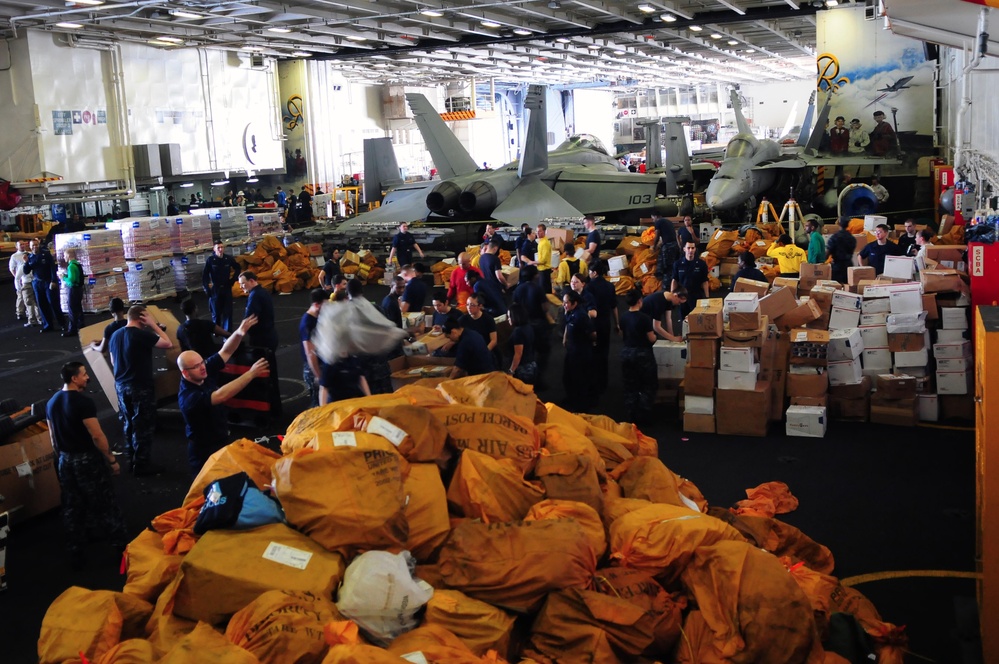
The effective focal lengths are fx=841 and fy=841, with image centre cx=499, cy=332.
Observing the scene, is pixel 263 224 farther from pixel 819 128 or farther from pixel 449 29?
pixel 819 128

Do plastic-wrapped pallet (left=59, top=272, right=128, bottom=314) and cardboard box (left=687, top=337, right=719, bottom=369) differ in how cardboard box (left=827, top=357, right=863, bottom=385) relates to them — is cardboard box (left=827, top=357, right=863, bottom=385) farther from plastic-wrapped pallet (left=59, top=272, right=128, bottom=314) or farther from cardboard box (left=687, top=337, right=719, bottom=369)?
plastic-wrapped pallet (left=59, top=272, right=128, bottom=314)

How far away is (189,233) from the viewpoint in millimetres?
16469

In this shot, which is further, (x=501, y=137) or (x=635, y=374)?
(x=501, y=137)

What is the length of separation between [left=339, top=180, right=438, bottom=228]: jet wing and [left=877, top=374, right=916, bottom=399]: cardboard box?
41.6 ft

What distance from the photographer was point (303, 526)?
3.92 metres

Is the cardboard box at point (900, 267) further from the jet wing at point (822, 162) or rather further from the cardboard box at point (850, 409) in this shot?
the jet wing at point (822, 162)

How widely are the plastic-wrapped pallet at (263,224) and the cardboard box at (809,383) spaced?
532 inches

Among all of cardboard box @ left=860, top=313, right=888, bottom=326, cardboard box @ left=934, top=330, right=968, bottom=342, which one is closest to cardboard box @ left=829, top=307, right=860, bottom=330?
cardboard box @ left=860, top=313, right=888, bottom=326

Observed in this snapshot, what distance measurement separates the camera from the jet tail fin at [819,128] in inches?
829

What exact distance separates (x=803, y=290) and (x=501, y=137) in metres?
Answer: 35.3

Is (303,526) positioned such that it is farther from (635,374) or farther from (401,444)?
(635,374)

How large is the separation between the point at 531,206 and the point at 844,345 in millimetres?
10636

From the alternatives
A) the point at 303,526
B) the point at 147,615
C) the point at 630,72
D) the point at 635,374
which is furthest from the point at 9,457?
the point at 630,72

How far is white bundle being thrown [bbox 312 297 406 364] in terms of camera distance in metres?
6.83
